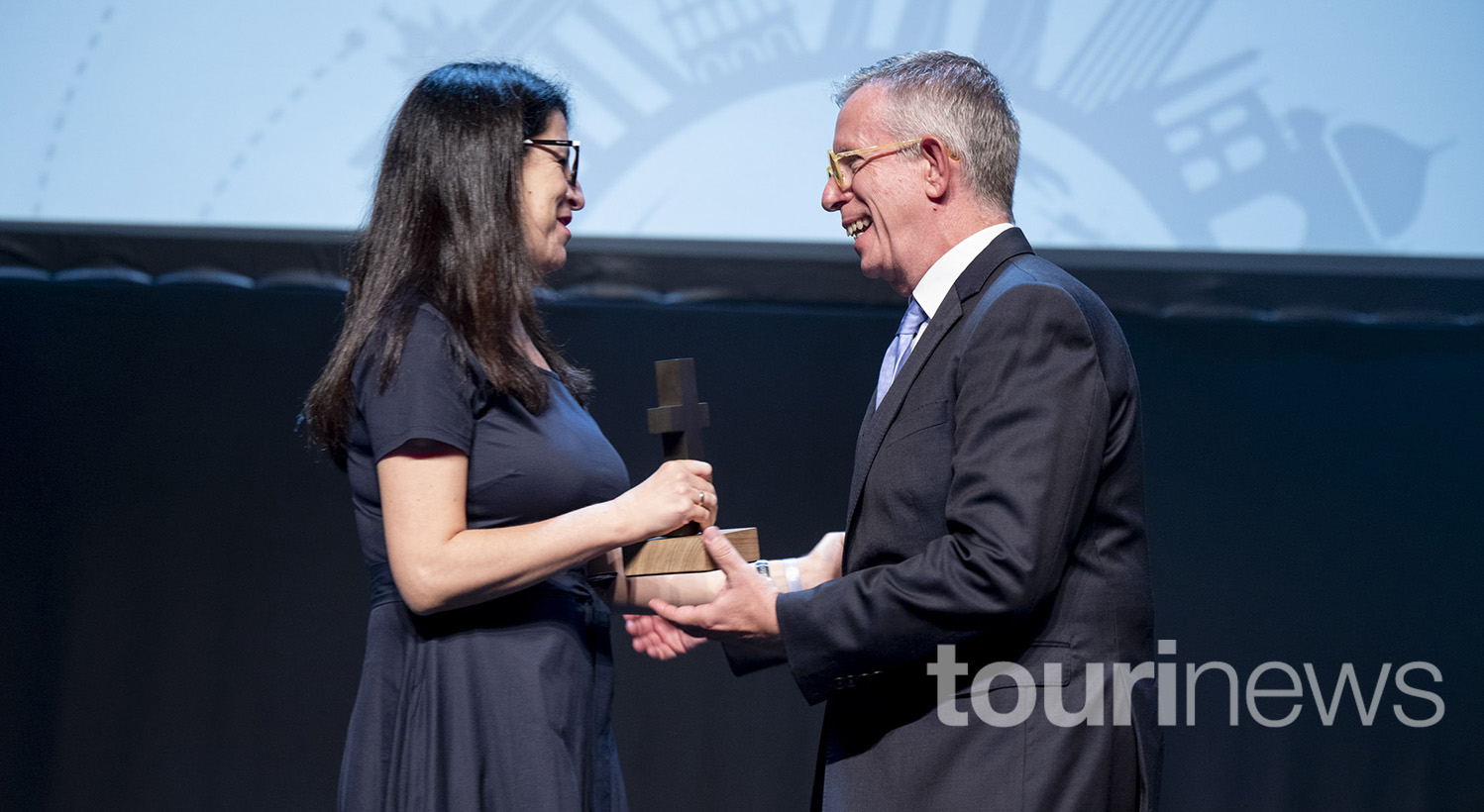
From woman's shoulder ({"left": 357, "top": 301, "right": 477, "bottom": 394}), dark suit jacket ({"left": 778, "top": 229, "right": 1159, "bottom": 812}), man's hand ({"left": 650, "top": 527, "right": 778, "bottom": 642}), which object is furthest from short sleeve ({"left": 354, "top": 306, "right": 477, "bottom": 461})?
dark suit jacket ({"left": 778, "top": 229, "right": 1159, "bottom": 812})

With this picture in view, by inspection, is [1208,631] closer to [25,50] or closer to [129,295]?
[129,295]

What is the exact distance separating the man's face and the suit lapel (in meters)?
0.13

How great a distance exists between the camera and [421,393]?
51.9 inches

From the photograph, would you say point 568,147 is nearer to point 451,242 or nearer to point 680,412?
point 451,242

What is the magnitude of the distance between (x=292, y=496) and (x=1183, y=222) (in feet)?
7.98

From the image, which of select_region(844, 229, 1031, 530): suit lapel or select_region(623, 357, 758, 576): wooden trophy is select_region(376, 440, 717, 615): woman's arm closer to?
select_region(623, 357, 758, 576): wooden trophy

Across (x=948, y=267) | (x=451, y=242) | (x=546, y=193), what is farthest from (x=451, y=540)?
(x=948, y=267)

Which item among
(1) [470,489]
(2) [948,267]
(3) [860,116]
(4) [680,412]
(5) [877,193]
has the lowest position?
(1) [470,489]

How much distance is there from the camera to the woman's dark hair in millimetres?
1399

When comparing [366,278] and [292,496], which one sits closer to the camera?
[366,278]

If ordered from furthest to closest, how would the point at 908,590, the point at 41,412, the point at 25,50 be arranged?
the point at 41,412, the point at 25,50, the point at 908,590

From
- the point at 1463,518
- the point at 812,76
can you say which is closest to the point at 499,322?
the point at 812,76

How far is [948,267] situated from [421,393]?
0.71 meters

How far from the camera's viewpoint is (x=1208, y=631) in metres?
2.99
